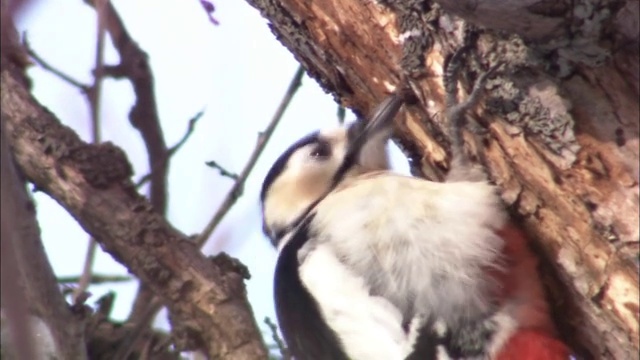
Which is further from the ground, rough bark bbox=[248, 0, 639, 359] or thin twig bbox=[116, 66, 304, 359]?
thin twig bbox=[116, 66, 304, 359]

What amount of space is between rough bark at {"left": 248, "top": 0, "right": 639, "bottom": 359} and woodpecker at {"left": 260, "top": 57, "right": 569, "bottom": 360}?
61 millimetres

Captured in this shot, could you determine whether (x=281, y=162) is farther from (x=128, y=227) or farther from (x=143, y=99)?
(x=128, y=227)

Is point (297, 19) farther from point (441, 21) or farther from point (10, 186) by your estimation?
point (10, 186)

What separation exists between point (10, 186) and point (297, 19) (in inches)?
52.7

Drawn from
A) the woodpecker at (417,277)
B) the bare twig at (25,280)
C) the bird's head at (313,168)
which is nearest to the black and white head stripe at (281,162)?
the bird's head at (313,168)

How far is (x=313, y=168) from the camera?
116 inches

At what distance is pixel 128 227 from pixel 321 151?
661 mm

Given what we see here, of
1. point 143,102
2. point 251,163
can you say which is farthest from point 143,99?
point 251,163

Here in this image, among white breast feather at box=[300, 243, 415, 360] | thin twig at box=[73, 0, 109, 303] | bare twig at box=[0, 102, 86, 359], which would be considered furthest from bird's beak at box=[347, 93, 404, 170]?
bare twig at box=[0, 102, 86, 359]

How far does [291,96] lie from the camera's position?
289 cm

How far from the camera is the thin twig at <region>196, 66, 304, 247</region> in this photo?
2.69m

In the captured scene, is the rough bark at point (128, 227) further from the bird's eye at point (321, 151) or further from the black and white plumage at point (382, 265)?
the bird's eye at point (321, 151)

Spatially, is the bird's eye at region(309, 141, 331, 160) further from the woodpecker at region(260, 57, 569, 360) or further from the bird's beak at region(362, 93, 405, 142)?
the woodpecker at region(260, 57, 569, 360)

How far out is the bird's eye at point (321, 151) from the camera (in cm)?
297
